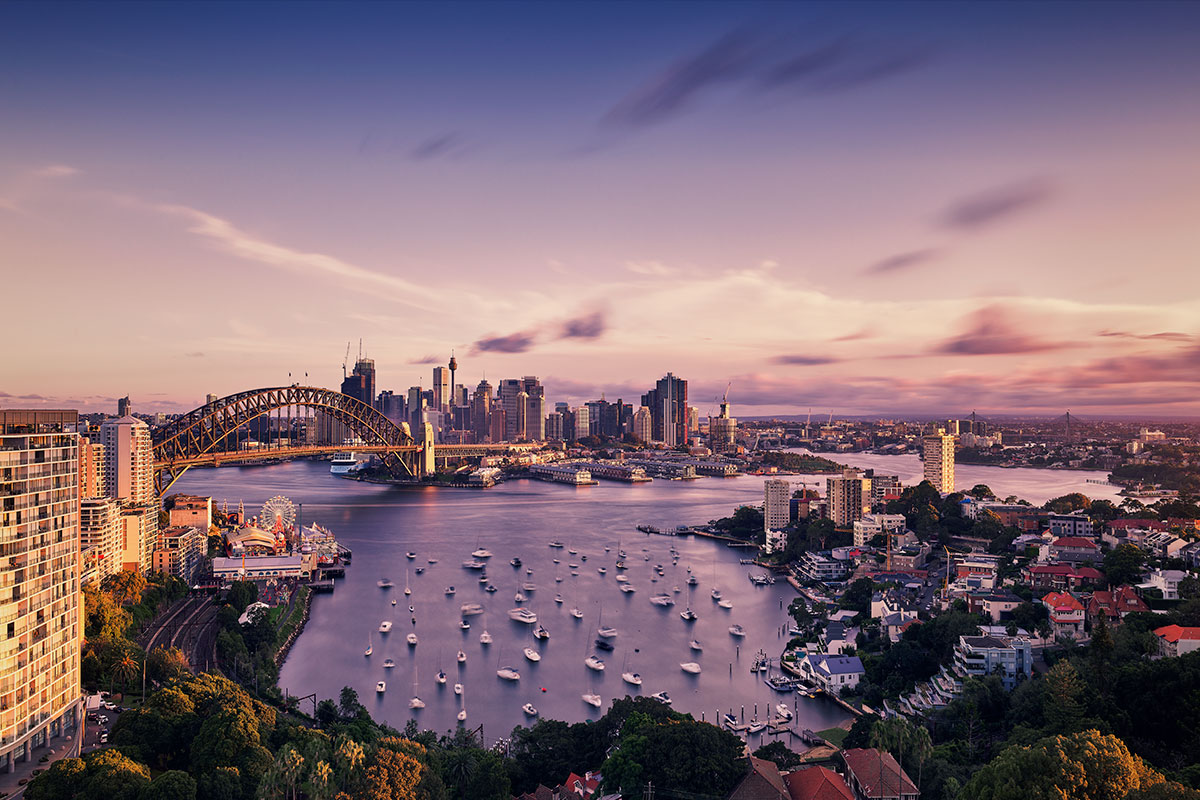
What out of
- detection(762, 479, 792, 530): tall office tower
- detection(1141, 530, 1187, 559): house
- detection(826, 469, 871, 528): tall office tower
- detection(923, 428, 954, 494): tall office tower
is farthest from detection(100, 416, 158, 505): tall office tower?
detection(923, 428, 954, 494): tall office tower

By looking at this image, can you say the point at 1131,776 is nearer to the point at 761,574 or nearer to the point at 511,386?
the point at 761,574

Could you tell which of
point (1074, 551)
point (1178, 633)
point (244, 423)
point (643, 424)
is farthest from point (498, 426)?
point (1178, 633)

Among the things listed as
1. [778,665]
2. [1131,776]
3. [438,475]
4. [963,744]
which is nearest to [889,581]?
[778,665]

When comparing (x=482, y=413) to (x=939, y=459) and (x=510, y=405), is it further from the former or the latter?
(x=939, y=459)

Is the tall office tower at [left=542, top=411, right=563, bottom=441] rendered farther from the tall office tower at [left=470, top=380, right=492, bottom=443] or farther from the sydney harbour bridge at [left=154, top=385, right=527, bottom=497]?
the sydney harbour bridge at [left=154, top=385, right=527, bottom=497]

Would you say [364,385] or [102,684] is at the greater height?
[364,385]
